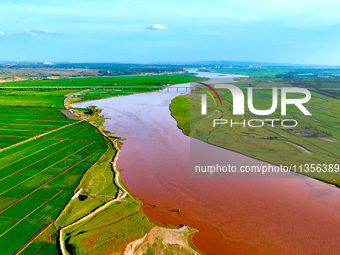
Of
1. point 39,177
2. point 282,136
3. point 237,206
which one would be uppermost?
point 282,136

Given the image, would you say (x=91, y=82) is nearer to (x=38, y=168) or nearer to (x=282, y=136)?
(x=38, y=168)

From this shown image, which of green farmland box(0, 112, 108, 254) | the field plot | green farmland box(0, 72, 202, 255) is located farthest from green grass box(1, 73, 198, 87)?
green farmland box(0, 72, 202, 255)

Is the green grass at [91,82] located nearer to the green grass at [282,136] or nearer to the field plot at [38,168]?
the field plot at [38,168]

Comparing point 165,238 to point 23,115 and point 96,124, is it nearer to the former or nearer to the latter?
point 96,124

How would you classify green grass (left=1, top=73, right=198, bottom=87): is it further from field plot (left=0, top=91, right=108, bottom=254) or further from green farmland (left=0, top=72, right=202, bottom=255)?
green farmland (left=0, top=72, right=202, bottom=255)

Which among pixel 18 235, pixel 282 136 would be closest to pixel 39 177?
pixel 18 235

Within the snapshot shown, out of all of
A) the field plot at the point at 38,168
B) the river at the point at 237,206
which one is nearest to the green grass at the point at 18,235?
the field plot at the point at 38,168
